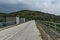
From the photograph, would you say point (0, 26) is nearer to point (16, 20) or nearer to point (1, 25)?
point (1, 25)

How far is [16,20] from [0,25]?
28.8m

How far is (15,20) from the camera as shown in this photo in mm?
64000

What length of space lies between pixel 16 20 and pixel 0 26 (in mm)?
28913

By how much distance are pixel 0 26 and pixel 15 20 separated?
28996 mm

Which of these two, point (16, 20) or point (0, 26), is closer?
point (0, 26)

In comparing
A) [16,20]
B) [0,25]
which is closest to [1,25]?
[0,25]

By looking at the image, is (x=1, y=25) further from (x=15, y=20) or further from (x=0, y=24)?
(x=15, y=20)

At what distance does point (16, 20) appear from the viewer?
63.9 m

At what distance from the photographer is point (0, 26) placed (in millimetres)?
35031

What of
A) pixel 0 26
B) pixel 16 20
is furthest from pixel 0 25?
pixel 16 20

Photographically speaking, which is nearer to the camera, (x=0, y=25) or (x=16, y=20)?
(x=0, y=25)

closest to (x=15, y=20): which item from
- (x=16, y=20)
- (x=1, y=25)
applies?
(x=16, y=20)

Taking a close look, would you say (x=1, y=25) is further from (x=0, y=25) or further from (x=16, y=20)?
(x=16, y=20)

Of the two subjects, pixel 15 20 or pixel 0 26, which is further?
pixel 15 20
